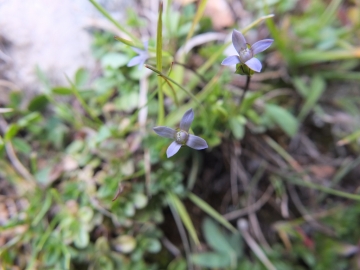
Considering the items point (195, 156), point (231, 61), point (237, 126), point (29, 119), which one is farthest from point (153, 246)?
point (231, 61)

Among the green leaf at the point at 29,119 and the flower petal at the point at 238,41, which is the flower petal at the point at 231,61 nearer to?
the flower petal at the point at 238,41

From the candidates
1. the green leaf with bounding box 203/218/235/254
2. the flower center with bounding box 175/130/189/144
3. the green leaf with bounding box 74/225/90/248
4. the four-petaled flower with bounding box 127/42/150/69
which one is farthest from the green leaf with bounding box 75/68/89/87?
the green leaf with bounding box 203/218/235/254

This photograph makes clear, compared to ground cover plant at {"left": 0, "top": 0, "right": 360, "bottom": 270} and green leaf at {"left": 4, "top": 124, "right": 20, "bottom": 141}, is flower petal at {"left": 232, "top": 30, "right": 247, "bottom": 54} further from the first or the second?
green leaf at {"left": 4, "top": 124, "right": 20, "bottom": 141}

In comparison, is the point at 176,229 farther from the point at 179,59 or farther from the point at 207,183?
the point at 179,59

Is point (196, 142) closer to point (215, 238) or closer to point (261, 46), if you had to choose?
point (261, 46)

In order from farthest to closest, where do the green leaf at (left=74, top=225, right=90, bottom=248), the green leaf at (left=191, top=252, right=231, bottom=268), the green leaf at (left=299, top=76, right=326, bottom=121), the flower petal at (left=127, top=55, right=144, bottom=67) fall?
the green leaf at (left=299, top=76, right=326, bottom=121) < the green leaf at (left=191, top=252, right=231, bottom=268) < the green leaf at (left=74, top=225, right=90, bottom=248) < the flower petal at (left=127, top=55, right=144, bottom=67)

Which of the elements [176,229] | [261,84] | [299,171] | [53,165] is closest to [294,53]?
[261,84]

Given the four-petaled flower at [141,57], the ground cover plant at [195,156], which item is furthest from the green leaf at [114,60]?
the four-petaled flower at [141,57]
